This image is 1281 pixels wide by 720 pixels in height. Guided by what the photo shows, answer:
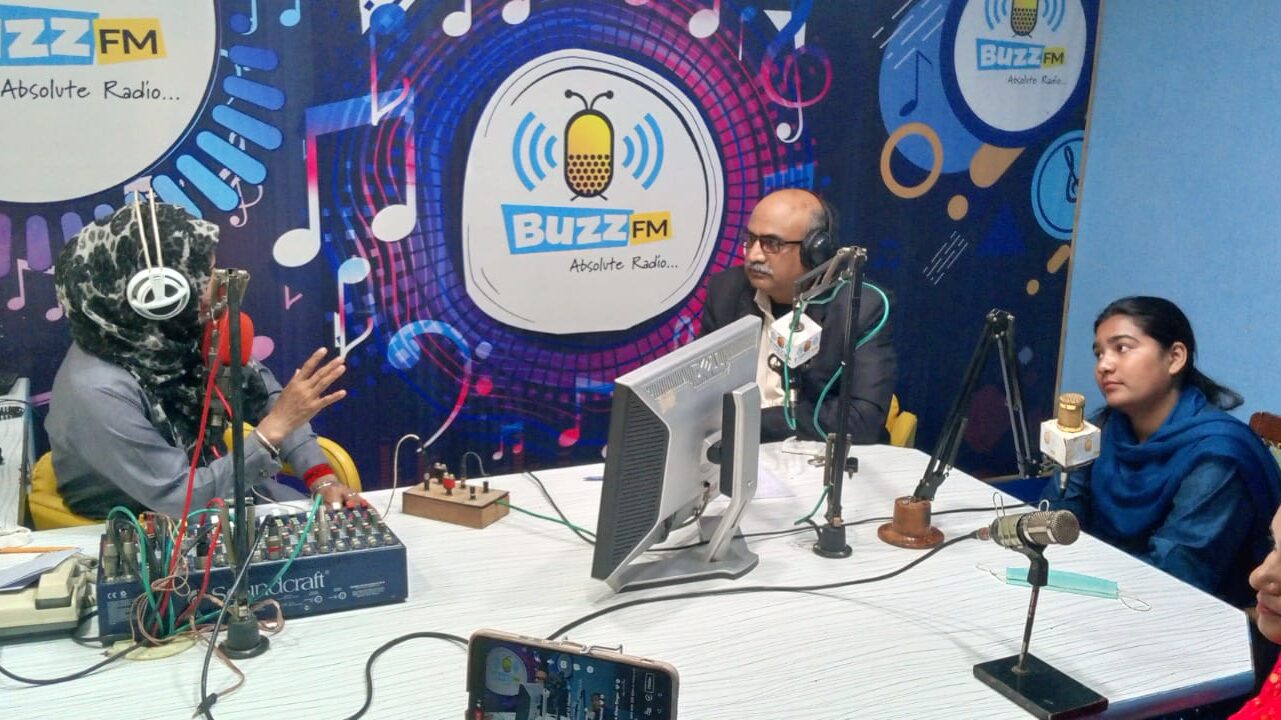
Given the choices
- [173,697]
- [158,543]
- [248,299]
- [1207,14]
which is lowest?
[173,697]

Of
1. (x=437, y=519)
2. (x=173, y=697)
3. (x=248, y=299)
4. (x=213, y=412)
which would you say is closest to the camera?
(x=173, y=697)

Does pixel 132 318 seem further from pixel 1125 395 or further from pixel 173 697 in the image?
pixel 1125 395

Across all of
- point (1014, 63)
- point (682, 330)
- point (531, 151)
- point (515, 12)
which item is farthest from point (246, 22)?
point (1014, 63)

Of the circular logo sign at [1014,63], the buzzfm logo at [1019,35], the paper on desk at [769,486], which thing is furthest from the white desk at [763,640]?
the buzzfm logo at [1019,35]

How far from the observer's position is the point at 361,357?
3119 mm

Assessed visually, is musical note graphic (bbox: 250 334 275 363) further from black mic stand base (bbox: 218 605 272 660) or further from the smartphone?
the smartphone

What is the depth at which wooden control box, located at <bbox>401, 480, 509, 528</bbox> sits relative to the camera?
6.69 feet

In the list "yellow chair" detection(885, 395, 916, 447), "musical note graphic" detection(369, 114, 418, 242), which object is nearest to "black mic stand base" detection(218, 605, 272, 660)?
"musical note graphic" detection(369, 114, 418, 242)

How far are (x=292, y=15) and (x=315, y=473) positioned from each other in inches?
50.2

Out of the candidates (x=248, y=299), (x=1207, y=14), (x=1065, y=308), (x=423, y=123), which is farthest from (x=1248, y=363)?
(x=248, y=299)

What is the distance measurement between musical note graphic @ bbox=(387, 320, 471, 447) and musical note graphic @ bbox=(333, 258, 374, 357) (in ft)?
0.45

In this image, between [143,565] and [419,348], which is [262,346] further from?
[143,565]

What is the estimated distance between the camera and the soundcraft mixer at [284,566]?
1.56 meters

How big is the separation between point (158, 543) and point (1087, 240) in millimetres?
3525
